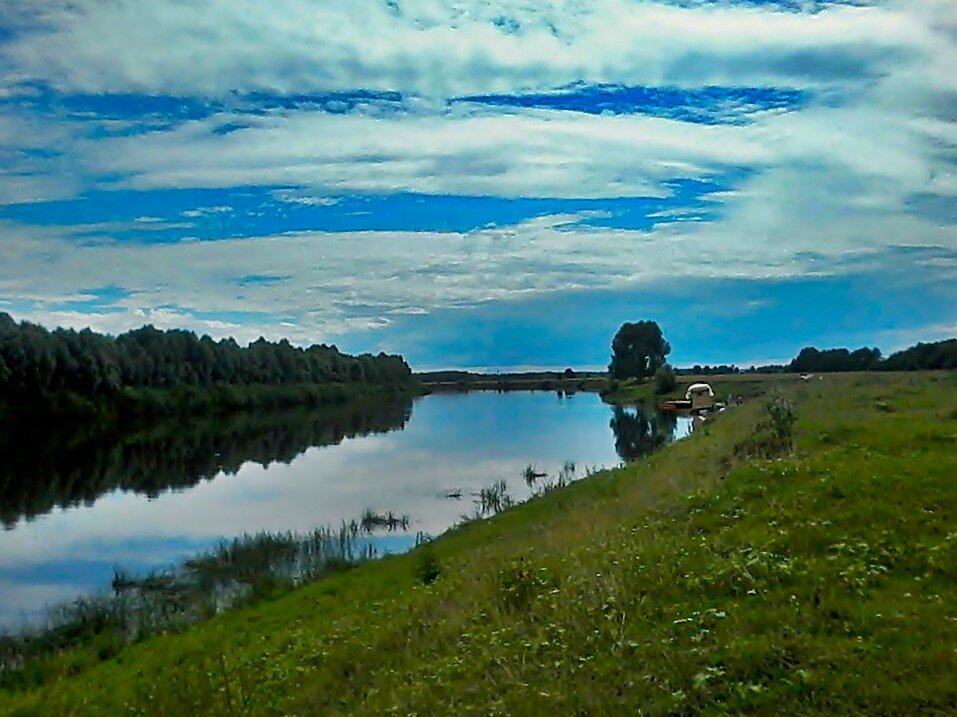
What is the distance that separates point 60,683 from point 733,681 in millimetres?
11787

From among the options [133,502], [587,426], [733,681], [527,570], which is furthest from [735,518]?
[587,426]

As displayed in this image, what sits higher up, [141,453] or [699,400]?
[699,400]

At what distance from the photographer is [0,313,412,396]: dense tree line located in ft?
235

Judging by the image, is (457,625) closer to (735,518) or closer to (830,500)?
(735,518)

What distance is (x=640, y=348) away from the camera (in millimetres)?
125000

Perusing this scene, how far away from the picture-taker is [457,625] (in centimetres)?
1007

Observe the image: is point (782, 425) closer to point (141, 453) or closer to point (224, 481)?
point (224, 481)

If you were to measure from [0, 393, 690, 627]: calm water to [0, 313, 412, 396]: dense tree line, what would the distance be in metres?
7.89

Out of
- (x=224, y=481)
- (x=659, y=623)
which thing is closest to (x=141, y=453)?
(x=224, y=481)

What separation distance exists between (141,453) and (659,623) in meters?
52.9

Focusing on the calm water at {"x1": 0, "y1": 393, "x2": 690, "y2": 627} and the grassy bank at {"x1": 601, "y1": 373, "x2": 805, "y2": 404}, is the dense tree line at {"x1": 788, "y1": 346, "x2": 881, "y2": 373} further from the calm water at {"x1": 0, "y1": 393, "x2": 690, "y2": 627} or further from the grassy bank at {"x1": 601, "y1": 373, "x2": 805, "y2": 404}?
the calm water at {"x1": 0, "y1": 393, "x2": 690, "y2": 627}

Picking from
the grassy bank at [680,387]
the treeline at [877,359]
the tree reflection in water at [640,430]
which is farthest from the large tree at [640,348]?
the tree reflection in water at [640,430]

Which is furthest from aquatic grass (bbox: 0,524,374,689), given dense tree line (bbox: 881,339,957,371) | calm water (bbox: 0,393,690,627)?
dense tree line (bbox: 881,339,957,371)

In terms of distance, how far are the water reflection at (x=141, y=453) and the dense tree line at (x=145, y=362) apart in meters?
6.00
